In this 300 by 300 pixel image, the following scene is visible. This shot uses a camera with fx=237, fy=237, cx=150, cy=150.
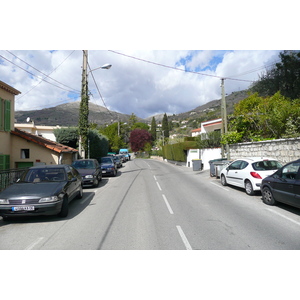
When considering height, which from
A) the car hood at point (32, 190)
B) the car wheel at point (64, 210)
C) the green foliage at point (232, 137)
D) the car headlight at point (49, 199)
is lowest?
the car wheel at point (64, 210)

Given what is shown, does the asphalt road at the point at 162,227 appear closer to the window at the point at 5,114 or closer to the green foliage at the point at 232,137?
the window at the point at 5,114

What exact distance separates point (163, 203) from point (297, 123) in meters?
10.3

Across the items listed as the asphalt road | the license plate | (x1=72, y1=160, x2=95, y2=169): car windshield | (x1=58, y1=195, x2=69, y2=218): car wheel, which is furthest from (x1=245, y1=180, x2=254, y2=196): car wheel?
(x1=72, y1=160, x2=95, y2=169): car windshield

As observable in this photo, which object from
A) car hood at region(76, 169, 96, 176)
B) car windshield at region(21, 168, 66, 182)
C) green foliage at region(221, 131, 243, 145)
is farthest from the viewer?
green foliage at region(221, 131, 243, 145)

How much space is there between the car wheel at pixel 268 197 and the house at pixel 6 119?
14.0 metres

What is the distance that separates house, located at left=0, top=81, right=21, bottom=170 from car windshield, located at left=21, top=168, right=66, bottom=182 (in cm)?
775

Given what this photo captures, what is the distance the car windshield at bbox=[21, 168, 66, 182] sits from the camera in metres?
7.66

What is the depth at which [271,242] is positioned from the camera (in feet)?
15.3

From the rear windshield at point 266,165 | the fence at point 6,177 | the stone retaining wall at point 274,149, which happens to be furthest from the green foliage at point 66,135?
the rear windshield at point 266,165

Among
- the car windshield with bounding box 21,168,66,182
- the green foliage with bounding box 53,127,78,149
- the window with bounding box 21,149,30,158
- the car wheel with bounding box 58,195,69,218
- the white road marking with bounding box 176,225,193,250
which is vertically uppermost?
the green foliage with bounding box 53,127,78,149

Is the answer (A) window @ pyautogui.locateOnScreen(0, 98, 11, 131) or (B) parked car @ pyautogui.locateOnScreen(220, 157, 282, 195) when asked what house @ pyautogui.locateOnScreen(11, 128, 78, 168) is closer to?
(A) window @ pyautogui.locateOnScreen(0, 98, 11, 131)

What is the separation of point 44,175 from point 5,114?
8552mm

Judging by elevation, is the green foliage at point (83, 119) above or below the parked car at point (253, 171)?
above

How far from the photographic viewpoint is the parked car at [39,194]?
6.08 metres
